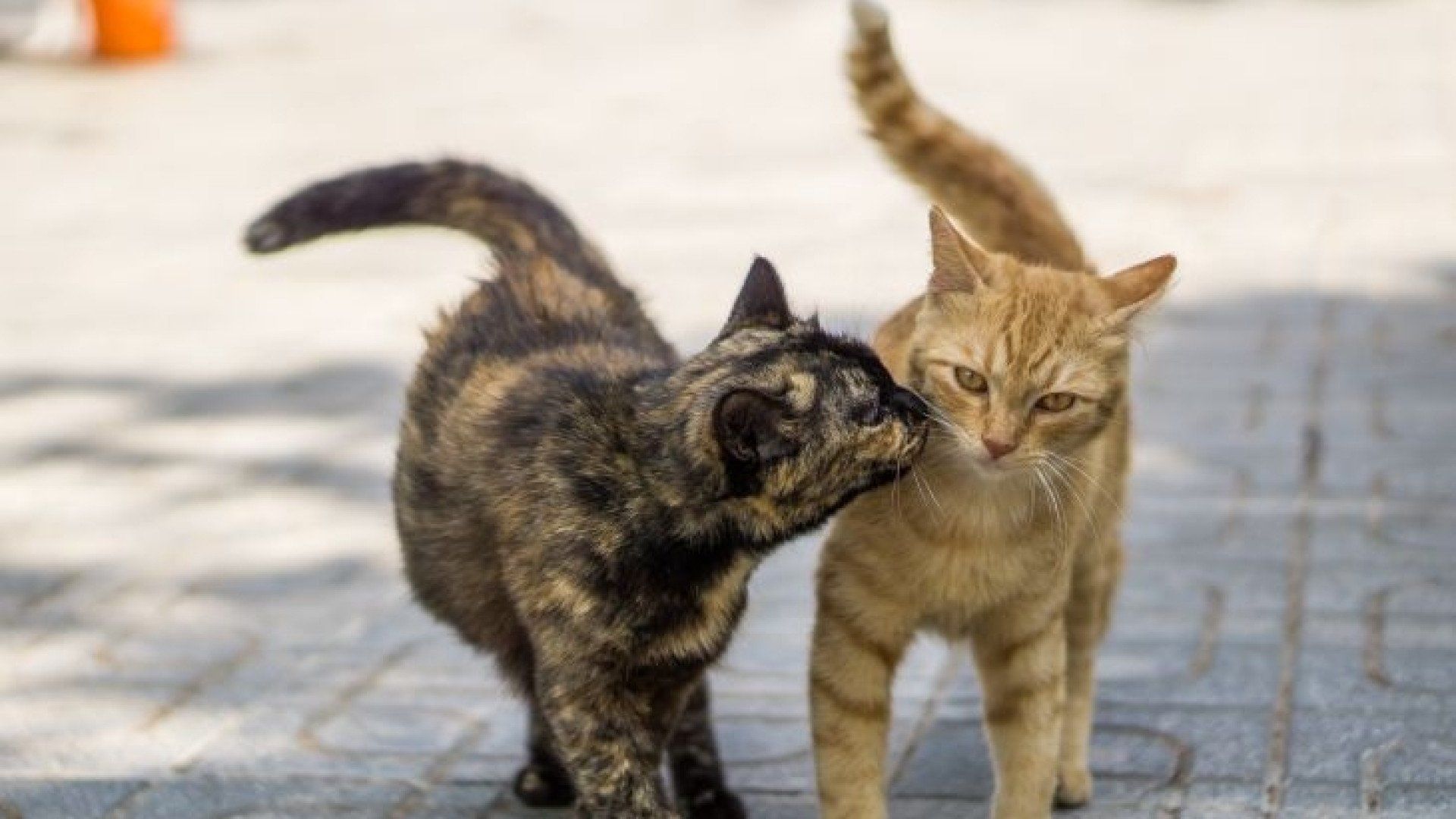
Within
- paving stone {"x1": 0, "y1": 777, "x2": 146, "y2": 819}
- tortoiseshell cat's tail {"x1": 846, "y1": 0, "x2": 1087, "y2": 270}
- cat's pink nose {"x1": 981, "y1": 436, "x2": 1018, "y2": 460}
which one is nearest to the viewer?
cat's pink nose {"x1": 981, "y1": 436, "x2": 1018, "y2": 460}

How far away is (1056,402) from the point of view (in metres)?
4.01

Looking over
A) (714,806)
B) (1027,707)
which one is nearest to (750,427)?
(1027,707)

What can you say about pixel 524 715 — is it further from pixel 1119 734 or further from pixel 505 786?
pixel 1119 734

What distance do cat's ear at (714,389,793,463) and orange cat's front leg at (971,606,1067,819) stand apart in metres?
0.63

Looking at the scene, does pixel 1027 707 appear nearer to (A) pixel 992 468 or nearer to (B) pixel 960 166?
(A) pixel 992 468

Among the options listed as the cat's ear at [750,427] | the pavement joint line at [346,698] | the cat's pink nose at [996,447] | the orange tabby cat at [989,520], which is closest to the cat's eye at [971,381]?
the orange tabby cat at [989,520]

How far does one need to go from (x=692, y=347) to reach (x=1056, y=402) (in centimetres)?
369

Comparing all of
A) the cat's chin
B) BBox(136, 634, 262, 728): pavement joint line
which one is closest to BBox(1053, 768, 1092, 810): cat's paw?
the cat's chin

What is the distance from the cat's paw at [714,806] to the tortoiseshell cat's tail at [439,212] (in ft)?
3.61

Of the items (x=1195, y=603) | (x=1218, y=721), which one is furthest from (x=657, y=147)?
(x=1218, y=721)

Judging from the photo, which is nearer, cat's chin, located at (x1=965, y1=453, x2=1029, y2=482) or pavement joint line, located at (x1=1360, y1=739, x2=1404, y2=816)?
cat's chin, located at (x1=965, y1=453, x2=1029, y2=482)

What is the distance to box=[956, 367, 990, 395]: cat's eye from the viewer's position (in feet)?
13.1

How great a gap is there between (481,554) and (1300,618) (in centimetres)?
208

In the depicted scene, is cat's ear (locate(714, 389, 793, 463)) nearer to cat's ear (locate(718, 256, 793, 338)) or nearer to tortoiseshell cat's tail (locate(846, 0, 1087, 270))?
cat's ear (locate(718, 256, 793, 338))
